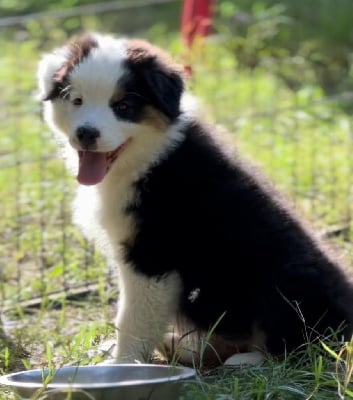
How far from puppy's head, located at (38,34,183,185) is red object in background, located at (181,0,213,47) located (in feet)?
13.9

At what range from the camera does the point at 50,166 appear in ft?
22.9

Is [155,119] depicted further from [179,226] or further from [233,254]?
[233,254]

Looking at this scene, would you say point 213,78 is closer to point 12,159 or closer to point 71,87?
point 12,159

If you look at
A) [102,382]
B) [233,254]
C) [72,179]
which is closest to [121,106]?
[233,254]

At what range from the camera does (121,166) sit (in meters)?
4.44

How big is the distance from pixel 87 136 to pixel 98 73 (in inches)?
9.6

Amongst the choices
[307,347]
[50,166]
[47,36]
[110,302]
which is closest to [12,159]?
[50,166]

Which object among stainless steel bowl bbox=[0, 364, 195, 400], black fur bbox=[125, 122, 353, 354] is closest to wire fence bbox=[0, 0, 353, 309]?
black fur bbox=[125, 122, 353, 354]

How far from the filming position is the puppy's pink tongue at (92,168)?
4.40 metres

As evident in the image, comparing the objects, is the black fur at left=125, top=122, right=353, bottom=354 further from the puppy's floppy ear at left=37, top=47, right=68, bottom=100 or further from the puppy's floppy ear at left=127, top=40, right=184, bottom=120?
the puppy's floppy ear at left=37, top=47, right=68, bottom=100

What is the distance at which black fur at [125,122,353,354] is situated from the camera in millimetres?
4254

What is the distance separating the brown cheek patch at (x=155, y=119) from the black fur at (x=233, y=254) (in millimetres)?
109

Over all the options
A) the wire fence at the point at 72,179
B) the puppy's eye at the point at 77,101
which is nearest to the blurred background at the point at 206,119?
the wire fence at the point at 72,179

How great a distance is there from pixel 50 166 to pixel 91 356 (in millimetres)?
2756
